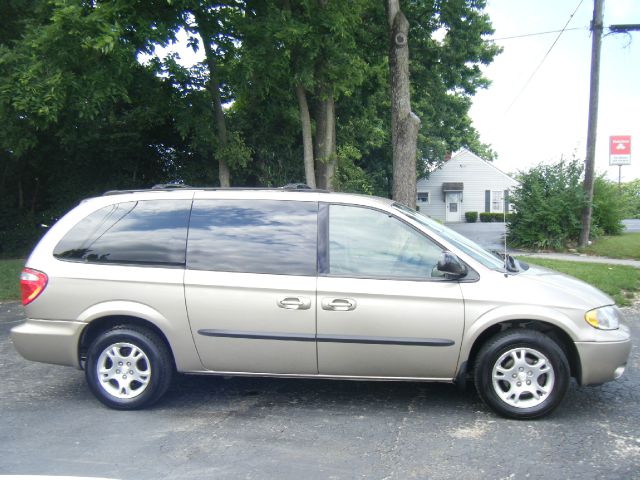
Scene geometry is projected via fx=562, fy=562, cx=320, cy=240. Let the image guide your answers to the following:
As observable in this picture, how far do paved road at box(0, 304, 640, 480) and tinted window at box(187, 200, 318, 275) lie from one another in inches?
48.6

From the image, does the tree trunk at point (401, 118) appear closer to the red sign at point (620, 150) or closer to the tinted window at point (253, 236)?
the tinted window at point (253, 236)

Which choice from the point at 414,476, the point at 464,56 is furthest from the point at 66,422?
the point at 464,56

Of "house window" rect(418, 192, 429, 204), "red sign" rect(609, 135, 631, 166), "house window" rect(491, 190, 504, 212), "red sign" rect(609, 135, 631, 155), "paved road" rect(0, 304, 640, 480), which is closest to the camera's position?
"paved road" rect(0, 304, 640, 480)

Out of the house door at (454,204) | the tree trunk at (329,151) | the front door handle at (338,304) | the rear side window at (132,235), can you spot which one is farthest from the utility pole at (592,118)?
the house door at (454,204)

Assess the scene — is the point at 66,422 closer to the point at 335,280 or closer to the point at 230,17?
the point at 335,280

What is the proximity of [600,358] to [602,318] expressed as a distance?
314mm

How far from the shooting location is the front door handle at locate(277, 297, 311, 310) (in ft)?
14.8

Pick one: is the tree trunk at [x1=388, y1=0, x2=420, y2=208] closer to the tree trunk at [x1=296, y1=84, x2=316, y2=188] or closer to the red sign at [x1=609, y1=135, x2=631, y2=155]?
the tree trunk at [x1=296, y1=84, x2=316, y2=188]

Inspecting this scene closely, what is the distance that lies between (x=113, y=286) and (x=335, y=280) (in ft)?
6.13

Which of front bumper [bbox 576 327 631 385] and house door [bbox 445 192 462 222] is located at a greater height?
house door [bbox 445 192 462 222]

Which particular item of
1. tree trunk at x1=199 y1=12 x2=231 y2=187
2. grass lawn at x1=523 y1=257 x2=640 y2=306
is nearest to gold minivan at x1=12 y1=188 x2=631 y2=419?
grass lawn at x1=523 y1=257 x2=640 y2=306

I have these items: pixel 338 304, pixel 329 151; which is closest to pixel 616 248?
pixel 329 151

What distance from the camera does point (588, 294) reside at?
4605mm

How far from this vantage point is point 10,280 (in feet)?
39.1
